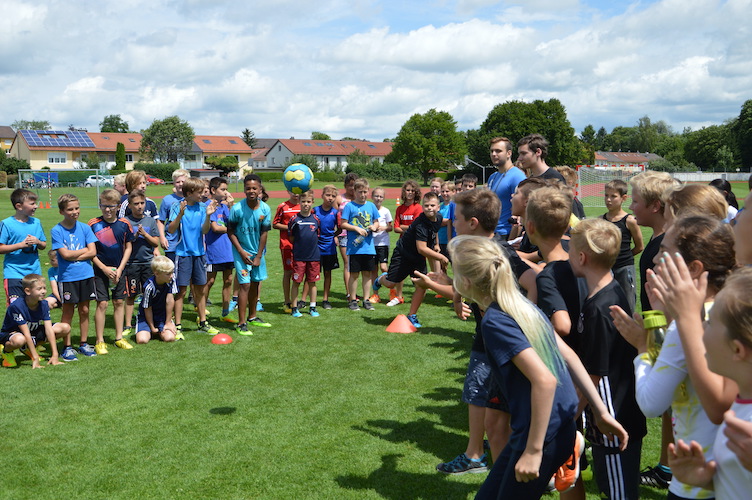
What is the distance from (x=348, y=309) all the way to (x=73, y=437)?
542cm

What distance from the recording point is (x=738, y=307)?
178 centimetres

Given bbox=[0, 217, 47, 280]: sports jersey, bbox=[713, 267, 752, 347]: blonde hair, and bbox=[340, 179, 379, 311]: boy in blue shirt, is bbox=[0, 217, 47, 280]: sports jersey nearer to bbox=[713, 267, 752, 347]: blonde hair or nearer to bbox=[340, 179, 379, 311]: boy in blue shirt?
bbox=[340, 179, 379, 311]: boy in blue shirt

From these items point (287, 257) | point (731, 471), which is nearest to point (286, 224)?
point (287, 257)

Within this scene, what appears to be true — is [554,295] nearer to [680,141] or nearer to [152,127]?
[152,127]

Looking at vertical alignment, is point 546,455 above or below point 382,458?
above

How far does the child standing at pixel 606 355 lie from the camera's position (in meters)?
3.16

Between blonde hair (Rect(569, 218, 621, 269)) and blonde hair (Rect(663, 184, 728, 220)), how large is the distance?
59cm

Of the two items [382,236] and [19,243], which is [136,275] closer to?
[19,243]

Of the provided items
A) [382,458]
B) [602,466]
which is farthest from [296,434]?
[602,466]

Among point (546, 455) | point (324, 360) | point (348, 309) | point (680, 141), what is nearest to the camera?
point (546, 455)

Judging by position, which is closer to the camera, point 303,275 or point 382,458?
point 382,458

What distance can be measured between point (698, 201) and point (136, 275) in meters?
6.95

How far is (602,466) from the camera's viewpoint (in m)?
3.19

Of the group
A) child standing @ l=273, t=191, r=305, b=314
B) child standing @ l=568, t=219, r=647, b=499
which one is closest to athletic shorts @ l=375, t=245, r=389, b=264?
child standing @ l=273, t=191, r=305, b=314
